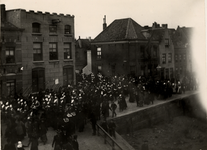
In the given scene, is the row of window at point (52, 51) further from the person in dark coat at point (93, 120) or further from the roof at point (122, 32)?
the person in dark coat at point (93, 120)

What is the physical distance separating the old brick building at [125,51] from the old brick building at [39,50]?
23.6 feet

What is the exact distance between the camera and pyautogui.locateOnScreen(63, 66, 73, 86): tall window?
24750 mm

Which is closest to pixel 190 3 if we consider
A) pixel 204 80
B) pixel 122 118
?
pixel 204 80

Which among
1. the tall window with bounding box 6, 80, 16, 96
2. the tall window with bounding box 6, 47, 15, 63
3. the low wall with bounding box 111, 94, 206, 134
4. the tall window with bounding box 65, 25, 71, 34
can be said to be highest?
the tall window with bounding box 65, 25, 71, 34

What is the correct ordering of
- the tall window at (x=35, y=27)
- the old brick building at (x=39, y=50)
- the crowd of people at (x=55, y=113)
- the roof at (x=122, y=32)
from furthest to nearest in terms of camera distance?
the roof at (x=122, y=32), the tall window at (x=35, y=27), the old brick building at (x=39, y=50), the crowd of people at (x=55, y=113)

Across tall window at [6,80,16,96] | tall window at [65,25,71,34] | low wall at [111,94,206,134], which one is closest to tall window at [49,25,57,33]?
tall window at [65,25,71,34]

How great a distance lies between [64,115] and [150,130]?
29.8 ft

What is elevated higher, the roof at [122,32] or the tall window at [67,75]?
the roof at [122,32]

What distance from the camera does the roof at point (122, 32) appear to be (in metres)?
30.7

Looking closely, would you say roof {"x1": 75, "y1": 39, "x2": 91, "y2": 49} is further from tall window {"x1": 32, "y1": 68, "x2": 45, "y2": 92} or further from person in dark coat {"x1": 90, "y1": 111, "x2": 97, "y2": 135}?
person in dark coat {"x1": 90, "y1": 111, "x2": 97, "y2": 135}

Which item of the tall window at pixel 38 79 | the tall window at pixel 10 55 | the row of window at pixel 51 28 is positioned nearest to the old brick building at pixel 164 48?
the row of window at pixel 51 28

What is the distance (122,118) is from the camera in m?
18.2

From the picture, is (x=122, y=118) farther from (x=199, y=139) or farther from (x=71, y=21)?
(x=71, y=21)

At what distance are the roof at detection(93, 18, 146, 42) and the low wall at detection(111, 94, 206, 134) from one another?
31.2 ft
